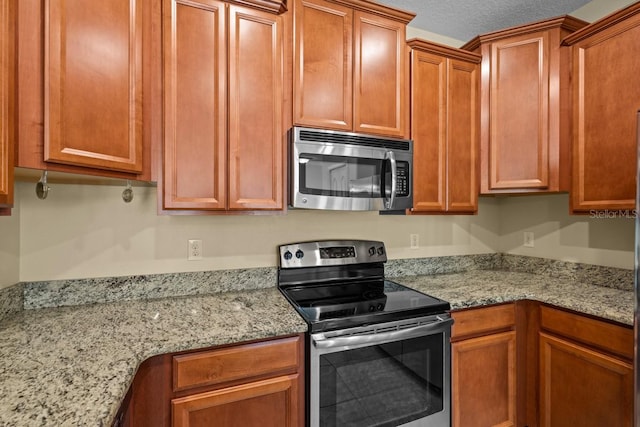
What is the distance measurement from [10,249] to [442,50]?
2.43 meters

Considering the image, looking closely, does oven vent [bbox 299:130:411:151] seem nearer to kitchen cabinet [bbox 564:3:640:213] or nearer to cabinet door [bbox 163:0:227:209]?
cabinet door [bbox 163:0:227:209]

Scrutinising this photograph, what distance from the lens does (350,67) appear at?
1760 mm

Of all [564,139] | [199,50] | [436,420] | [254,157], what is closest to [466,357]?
[436,420]

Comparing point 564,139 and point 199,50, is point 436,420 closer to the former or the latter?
point 564,139

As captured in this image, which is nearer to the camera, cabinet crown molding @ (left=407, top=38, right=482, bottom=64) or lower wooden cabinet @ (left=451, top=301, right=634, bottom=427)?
lower wooden cabinet @ (left=451, top=301, right=634, bottom=427)

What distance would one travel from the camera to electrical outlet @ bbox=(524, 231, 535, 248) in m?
2.42

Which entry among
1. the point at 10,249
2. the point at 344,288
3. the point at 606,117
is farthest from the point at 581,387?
the point at 10,249

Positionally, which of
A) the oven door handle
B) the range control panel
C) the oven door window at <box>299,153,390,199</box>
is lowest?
the oven door handle

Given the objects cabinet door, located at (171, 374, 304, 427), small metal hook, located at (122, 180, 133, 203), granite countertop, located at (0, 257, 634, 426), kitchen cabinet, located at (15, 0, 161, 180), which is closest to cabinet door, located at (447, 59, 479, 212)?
granite countertop, located at (0, 257, 634, 426)

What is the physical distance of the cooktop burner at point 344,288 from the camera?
4.92 feet

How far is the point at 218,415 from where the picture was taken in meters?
1.25

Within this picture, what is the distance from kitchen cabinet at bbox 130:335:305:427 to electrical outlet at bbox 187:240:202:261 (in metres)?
0.69

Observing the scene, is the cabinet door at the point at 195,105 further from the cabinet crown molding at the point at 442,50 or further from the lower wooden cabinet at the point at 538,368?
the lower wooden cabinet at the point at 538,368

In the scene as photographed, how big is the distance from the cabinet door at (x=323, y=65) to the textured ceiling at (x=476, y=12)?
0.63 metres
